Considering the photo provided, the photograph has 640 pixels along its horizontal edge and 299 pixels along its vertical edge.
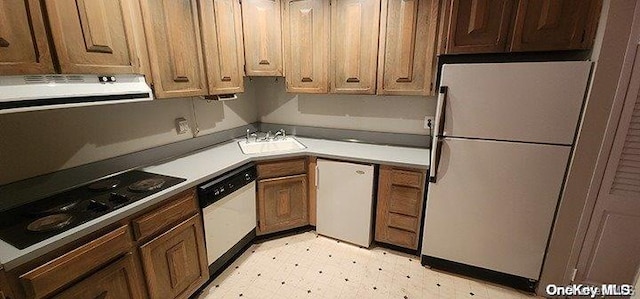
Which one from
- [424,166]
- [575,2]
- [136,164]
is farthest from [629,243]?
[136,164]

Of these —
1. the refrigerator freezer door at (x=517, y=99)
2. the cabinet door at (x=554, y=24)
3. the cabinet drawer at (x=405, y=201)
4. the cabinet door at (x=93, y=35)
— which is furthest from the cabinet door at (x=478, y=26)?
the cabinet door at (x=93, y=35)

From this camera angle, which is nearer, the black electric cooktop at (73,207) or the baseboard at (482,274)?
the black electric cooktop at (73,207)

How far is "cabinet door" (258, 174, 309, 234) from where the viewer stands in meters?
2.25

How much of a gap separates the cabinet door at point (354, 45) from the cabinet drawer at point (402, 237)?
115 cm

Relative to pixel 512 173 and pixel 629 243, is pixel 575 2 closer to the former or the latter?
pixel 512 173

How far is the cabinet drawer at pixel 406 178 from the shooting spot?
1.99m

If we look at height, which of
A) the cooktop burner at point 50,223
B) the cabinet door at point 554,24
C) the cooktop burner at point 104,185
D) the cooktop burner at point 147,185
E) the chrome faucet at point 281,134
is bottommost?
Answer: the cooktop burner at point 50,223

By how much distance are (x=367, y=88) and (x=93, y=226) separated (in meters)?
1.88

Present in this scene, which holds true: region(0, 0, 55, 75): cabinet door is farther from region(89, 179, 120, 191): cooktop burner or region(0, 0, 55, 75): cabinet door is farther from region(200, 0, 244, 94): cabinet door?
region(200, 0, 244, 94): cabinet door

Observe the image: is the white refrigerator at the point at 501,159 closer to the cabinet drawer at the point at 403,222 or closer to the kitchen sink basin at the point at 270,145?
the cabinet drawer at the point at 403,222

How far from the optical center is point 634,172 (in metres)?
1.46

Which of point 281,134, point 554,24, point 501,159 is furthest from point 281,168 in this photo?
point 554,24

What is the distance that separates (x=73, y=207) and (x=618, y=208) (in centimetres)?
289

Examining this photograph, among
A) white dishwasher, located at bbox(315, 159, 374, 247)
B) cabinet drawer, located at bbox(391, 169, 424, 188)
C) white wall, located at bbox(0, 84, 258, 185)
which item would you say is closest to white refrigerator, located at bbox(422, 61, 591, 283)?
cabinet drawer, located at bbox(391, 169, 424, 188)
